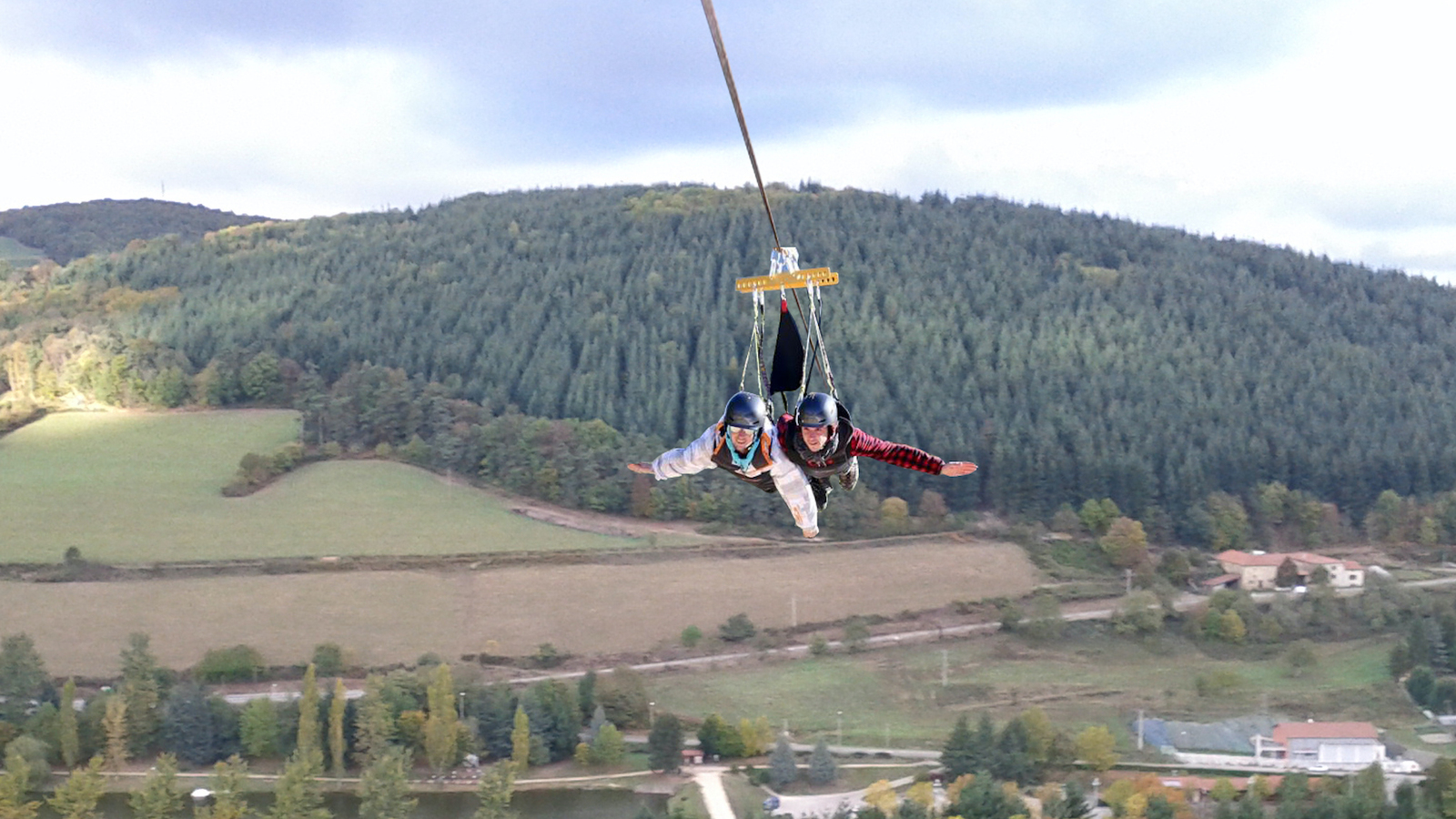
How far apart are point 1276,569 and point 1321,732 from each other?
2879 cm

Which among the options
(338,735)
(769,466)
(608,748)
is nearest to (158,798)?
(338,735)

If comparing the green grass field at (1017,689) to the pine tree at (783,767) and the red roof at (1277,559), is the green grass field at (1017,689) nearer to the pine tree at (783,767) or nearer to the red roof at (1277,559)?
the pine tree at (783,767)

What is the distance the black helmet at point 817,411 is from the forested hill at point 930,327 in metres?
72.1

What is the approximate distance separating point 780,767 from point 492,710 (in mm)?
12096

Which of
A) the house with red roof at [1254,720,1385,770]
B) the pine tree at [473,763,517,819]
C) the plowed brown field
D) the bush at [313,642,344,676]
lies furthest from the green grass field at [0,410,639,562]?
the house with red roof at [1254,720,1385,770]

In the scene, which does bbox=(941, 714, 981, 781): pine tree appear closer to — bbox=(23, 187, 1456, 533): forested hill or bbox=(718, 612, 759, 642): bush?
bbox=(718, 612, 759, 642): bush

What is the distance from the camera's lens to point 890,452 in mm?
15500

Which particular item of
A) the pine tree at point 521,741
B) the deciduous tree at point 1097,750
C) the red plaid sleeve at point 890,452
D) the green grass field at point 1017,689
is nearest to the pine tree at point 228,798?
the pine tree at point 521,741

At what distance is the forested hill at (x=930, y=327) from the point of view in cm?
9631

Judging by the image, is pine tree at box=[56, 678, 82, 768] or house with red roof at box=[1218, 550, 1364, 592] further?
house with red roof at box=[1218, 550, 1364, 592]

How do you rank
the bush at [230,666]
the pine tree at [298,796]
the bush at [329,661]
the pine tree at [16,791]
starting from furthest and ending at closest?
the bush at [329,661], the bush at [230,666], the pine tree at [16,791], the pine tree at [298,796]

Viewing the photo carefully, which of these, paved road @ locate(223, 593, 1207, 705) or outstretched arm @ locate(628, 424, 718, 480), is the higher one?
outstretched arm @ locate(628, 424, 718, 480)

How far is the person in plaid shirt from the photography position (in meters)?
14.5

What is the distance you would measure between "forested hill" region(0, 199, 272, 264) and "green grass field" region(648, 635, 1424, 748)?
433 ft
